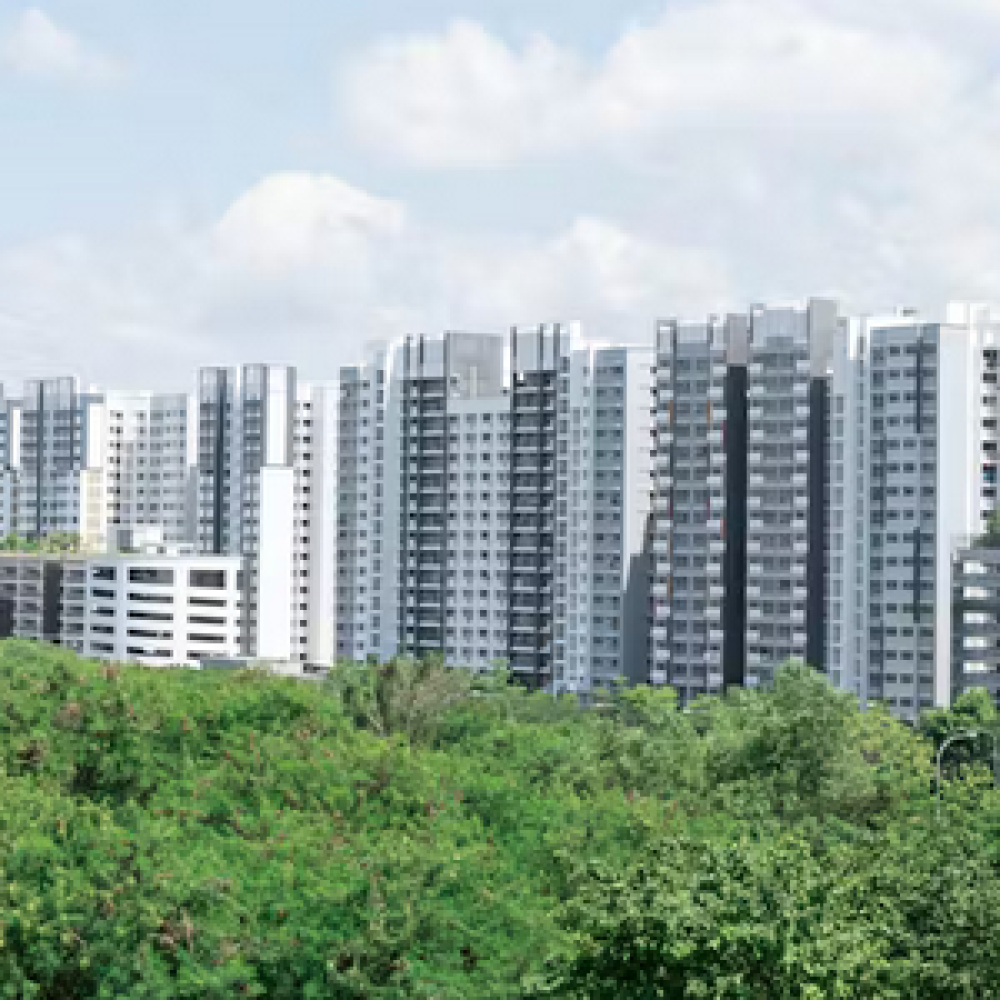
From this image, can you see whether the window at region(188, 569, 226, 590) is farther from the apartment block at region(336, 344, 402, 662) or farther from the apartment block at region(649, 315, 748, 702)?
the apartment block at region(649, 315, 748, 702)

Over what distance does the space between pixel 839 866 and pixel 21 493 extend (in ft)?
396

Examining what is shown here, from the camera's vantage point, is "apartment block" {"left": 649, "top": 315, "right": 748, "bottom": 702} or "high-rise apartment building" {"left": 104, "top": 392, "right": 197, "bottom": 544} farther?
"high-rise apartment building" {"left": 104, "top": 392, "right": 197, "bottom": 544}

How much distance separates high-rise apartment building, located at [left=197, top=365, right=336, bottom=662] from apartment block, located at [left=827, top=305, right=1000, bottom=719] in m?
38.9

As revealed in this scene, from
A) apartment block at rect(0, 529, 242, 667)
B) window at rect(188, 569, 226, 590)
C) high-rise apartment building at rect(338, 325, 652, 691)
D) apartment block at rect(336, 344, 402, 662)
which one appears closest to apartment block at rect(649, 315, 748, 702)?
high-rise apartment building at rect(338, 325, 652, 691)

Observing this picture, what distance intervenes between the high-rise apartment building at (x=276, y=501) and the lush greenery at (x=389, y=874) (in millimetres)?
72730

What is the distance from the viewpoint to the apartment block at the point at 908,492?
7669 cm

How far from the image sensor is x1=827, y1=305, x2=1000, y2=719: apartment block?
76.7 metres

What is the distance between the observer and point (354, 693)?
147 ft

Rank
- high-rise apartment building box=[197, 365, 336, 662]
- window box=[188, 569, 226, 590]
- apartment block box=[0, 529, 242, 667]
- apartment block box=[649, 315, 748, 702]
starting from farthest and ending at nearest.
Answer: high-rise apartment building box=[197, 365, 336, 662], window box=[188, 569, 226, 590], apartment block box=[0, 529, 242, 667], apartment block box=[649, 315, 748, 702]

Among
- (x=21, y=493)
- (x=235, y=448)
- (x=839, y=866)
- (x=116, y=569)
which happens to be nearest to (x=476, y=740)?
(x=839, y=866)

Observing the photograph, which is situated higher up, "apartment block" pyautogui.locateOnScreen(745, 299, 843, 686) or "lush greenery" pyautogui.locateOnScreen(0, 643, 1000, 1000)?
"apartment block" pyautogui.locateOnScreen(745, 299, 843, 686)

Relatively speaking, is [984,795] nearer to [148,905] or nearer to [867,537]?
[148,905]

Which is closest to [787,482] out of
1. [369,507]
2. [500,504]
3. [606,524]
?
[606,524]

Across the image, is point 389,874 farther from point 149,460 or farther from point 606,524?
point 149,460
